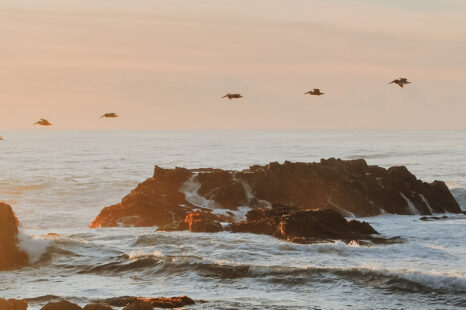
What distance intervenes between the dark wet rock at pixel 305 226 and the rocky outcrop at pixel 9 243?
10698 mm

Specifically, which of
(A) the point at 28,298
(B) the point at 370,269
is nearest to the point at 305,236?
(B) the point at 370,269

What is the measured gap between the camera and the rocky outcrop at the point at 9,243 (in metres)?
31.8

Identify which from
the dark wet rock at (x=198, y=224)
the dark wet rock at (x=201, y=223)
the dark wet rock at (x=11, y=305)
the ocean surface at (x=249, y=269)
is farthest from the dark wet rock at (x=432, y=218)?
the dark wet rock at (x=11, y=305)

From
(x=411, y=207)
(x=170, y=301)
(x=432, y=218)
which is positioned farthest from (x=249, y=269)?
(x=411, y=207)

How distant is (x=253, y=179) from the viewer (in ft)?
155

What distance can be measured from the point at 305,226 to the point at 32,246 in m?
12.7

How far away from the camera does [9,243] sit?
32375mm

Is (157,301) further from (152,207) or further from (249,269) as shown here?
(152,207)

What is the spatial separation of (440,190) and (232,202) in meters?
15.1

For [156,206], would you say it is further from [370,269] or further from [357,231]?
[370,269]

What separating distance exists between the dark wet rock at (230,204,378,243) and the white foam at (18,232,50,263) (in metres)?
9.47

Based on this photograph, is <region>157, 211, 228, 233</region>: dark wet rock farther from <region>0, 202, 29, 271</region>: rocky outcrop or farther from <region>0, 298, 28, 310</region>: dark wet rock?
<region>0, 298, 28, 310</region>: dark wet rock

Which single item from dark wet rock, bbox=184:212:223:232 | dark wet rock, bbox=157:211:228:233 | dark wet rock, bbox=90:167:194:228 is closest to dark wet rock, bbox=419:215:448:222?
dark wet rock, bbox=157:211:228:233

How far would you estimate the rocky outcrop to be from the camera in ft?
104
